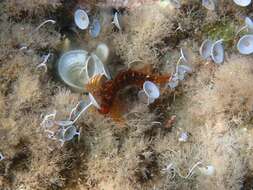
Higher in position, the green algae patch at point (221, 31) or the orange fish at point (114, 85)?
the green algae patch at point (221, 31)

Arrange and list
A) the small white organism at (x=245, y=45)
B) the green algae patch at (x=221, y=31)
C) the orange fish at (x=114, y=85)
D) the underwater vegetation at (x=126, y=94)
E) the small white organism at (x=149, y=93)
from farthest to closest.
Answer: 1. the green algae patch at (x=221, y=31)
2. the small white organism at (x=245, y=45)
3. the small white organism at (x=149, y=93)
4. the orange fish at (x=114, y=85)
5. the underwater vegetation at (x=126, y=94)

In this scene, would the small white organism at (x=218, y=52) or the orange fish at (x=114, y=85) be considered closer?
the orange fish at (x=114, y=85)

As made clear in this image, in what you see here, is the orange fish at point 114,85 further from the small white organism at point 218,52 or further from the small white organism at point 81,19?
the small white organism at point 81,19

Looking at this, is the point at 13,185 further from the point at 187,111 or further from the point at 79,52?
the point at 187,111

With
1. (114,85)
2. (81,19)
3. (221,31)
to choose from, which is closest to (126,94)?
(114,85)

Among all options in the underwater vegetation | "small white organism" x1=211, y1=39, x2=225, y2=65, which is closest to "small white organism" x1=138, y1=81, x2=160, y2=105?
the underwater vegetation

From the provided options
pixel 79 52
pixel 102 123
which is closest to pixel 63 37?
pixel 79 52

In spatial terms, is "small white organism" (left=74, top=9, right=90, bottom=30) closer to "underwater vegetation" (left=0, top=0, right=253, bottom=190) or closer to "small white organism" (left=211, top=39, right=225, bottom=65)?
"underwater vegetation" (left=0, top=0, right=253, bottom=190)

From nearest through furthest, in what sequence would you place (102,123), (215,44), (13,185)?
(13,185), (102,123), (215,44)

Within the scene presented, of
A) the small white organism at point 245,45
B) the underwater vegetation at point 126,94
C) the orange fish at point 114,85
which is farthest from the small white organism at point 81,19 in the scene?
the small white organism at point 245,45
